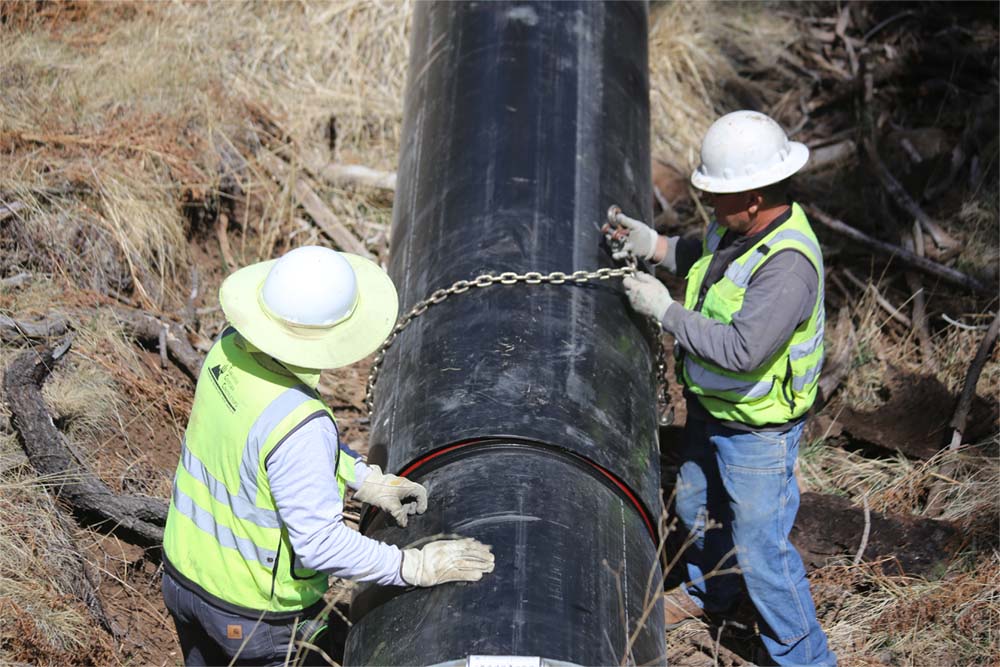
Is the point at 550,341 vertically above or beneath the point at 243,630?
above

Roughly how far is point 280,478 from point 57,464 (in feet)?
5.38

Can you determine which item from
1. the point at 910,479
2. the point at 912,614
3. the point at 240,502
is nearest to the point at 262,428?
the point at 240,502

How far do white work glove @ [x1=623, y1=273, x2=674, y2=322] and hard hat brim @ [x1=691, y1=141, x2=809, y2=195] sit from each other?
1.30 feet

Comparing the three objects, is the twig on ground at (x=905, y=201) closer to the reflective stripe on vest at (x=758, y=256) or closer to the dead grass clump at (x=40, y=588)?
the reflective stripe on vest at (x=758, y=256)

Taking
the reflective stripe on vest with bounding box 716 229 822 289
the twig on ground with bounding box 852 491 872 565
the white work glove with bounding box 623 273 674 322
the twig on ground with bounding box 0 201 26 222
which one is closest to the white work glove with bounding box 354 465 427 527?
the white work glove with bounding box 623 273 674 322

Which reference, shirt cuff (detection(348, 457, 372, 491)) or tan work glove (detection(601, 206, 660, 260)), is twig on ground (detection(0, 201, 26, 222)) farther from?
tan work glove (detection(601, 206, 660, 260))

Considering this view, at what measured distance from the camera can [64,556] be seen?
3744mm

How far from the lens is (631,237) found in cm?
394

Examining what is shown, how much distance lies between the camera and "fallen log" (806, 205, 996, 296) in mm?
5703

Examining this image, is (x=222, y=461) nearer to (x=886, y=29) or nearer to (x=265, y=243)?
(x=265, y=243)

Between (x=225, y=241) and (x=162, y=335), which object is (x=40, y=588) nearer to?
(x=162, y=335)

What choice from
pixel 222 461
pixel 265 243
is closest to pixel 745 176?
pixel 222 461

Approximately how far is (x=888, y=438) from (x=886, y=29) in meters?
4.01

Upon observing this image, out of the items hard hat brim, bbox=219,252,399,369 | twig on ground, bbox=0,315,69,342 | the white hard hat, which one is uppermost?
the white hard hat
